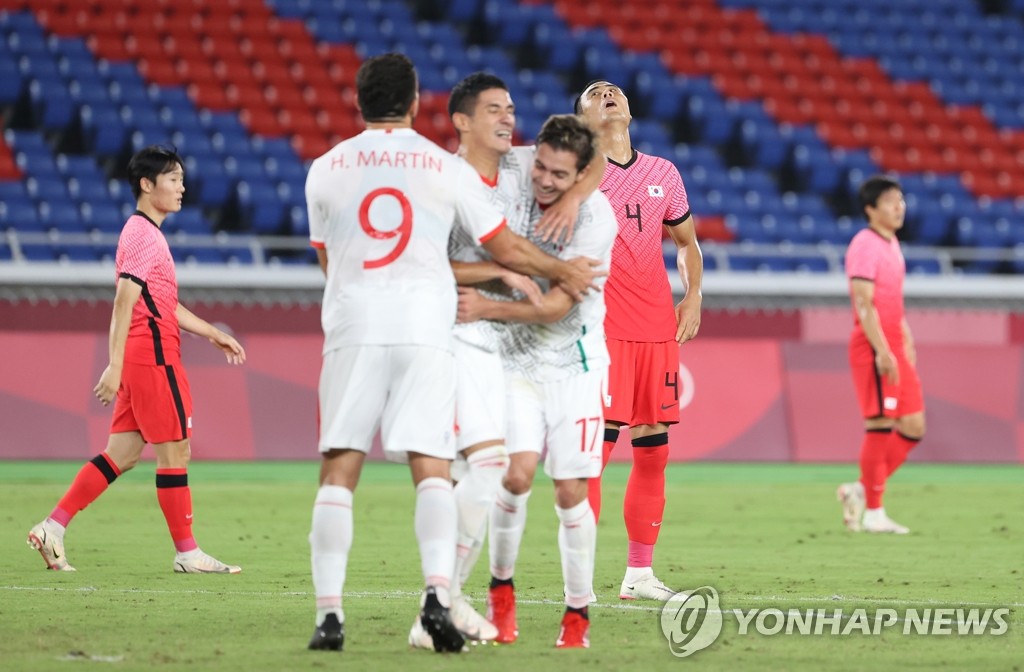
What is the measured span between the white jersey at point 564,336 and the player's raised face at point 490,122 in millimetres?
326

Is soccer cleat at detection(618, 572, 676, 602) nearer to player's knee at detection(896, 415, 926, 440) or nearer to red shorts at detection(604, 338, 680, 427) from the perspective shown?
red shorts at detection(604, 338, 680, 427)

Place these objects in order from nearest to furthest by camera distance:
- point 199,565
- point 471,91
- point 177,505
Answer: point 471,91
point 199,565
point 177,505

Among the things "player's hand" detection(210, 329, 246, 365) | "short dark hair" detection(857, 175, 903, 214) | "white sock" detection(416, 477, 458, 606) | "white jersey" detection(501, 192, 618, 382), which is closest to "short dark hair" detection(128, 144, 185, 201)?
"player's hand" detection(210, 329, 246, 365)

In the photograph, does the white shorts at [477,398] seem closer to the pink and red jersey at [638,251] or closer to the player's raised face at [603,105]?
the pink and red jersey at [638,251]

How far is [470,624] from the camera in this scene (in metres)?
6.09

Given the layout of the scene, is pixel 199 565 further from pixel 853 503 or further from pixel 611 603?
pixel 853 503

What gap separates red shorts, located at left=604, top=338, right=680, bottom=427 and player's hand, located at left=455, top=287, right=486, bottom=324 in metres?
1.91

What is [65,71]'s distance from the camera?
22.3 meters

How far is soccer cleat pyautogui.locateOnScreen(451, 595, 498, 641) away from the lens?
19.9 feet

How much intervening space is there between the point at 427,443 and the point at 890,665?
1.84 meters

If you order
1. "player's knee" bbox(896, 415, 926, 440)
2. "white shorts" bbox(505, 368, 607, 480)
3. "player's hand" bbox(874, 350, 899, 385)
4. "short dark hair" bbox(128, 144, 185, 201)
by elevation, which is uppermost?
"short dark hair" bbox(128, 144, 185, 201)

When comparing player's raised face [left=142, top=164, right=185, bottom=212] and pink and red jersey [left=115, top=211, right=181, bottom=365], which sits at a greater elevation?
player's raised face [left=142, top=164, right=185, bottom=212]

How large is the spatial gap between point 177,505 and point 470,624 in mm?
2961

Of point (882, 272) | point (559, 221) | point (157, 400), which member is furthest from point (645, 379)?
point (882, 272)
